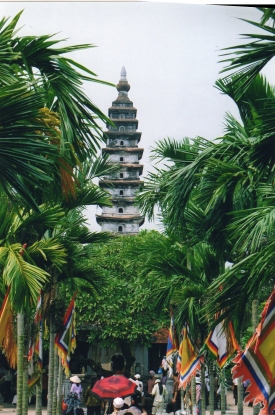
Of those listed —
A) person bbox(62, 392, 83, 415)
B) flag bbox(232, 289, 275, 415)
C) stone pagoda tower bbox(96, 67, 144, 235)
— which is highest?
stone pagoda tower bbox(96, 67, 144, 235)

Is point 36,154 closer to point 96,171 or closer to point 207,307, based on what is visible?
point 207,307

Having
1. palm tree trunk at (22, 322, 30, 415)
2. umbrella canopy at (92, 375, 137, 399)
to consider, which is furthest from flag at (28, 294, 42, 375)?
umbrella canopy at (92, 375, 137, 399)

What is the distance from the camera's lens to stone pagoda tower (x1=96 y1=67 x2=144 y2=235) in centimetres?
5834

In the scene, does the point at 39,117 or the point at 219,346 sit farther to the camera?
the point at 219,346

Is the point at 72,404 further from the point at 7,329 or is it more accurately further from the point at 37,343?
the point at 7,329

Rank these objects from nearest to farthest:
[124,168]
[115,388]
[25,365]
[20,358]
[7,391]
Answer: [20,358]
[25,365]
[115,388]
[7,391]
[124,168]

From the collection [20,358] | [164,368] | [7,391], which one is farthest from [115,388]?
[164,368]

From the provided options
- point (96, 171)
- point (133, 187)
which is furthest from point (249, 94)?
point (133, 187)

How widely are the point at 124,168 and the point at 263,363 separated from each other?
160 feet

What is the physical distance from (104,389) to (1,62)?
8049 millimetres

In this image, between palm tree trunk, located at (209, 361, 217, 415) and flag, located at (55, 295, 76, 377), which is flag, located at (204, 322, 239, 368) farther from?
flag, located at (55, 295, 76, 377)

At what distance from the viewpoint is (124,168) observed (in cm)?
5900

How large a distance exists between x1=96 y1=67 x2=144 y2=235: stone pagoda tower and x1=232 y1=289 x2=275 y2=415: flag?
4716 cm

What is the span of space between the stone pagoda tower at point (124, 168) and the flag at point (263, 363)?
155 feet
